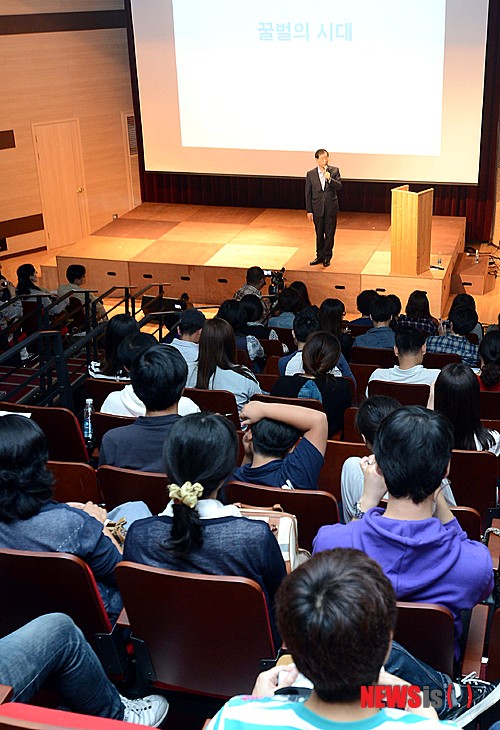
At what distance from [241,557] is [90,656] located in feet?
1.37

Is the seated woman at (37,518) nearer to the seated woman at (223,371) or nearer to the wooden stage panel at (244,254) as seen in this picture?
the seated woman at (223,371)

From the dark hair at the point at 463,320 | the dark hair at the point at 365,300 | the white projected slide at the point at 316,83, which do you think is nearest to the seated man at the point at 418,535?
the dark hair at the point at 463,320

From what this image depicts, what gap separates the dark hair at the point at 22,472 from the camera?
2.24 metres

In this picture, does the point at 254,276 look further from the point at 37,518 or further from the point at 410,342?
the point at 37,518

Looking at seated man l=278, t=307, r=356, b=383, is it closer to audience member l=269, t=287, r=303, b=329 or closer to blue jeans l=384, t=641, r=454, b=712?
audience member l=269, t=287, r=303, b=329

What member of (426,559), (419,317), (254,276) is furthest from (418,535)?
(254,276)

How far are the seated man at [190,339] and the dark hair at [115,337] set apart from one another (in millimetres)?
346

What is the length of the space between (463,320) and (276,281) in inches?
135

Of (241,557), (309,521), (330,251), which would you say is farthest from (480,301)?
(241,557)

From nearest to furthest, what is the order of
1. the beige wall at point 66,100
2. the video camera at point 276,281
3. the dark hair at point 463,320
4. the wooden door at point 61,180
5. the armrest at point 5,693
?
1. the armrest at point 5,693
2. the dark hair at point 463,320
3. the video camera at point 276,281
4. the beige wall at point 66,100
5. the wooden door at point 61,180

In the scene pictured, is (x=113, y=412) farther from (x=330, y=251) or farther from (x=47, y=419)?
(x=330, y=251)

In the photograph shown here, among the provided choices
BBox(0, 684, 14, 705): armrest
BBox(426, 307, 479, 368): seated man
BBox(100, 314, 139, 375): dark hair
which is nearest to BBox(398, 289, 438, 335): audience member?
BBox(426, 307, 479, 368): seated man

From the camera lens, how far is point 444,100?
9.92m

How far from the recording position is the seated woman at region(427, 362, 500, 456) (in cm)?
335
